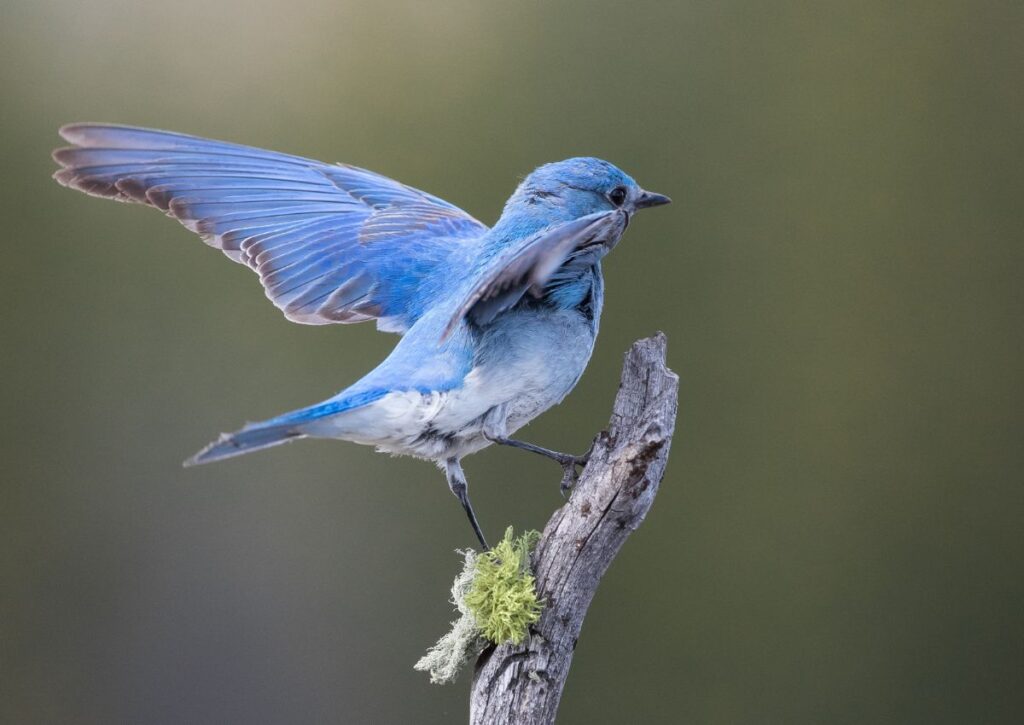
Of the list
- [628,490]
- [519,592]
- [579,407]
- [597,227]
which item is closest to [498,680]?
[519,592]

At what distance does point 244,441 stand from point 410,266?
4.59 ft

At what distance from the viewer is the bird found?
324 centimetres

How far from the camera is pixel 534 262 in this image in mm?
2934

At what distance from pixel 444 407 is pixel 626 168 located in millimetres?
3040

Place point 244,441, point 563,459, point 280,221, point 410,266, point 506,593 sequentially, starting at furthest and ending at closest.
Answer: point 280,221 → point 410,266 → point 563,459 → point 506,593 → point 244,441

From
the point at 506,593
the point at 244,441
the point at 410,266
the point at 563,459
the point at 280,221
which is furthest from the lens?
the point at 280,221

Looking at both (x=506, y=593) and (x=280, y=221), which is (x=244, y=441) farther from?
(x=280, y=221)

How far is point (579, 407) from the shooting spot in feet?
19.2

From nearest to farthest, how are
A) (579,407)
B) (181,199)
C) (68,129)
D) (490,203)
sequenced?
(68,129), (181,199), (579,407), (490,203)

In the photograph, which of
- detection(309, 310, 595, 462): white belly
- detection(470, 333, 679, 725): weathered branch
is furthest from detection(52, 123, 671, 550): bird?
detection(470, 333, 679, 725): weathered branch

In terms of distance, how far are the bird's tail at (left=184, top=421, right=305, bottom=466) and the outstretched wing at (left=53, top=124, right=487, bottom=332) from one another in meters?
1.14

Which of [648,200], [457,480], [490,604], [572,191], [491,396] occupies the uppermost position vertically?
[648,200]

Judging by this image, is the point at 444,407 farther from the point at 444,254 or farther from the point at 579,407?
the point at 579,407

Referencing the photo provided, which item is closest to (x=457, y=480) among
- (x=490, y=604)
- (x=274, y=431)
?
(x=490, y=604)
